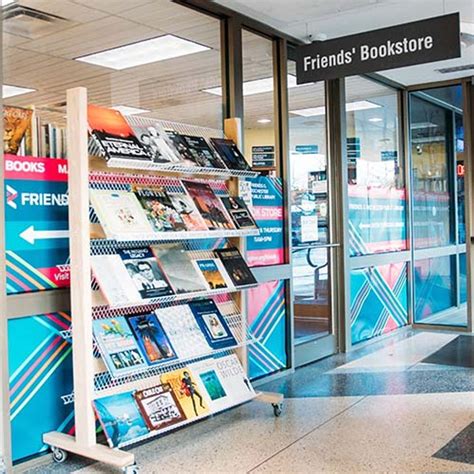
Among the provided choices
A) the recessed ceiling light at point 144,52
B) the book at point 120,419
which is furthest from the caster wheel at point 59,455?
the recessed ceiling light at point 144,52

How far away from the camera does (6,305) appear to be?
3074 mm

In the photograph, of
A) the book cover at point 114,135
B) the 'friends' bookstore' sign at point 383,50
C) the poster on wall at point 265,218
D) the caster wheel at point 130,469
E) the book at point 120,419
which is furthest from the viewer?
the poster on wall at point 265,218

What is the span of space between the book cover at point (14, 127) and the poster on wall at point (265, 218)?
1786 millimetres

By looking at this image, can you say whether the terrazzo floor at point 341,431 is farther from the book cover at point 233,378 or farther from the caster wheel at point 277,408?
the book cover at point 233,378

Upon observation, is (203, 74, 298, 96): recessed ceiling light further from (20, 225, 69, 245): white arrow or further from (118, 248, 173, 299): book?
(20, 225, 69, 245): white arrow

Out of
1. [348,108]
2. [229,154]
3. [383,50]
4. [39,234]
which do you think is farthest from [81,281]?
[348,108]

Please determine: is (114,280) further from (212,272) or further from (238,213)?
(238,213)

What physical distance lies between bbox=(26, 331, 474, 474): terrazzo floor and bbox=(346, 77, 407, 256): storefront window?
1.78 metres

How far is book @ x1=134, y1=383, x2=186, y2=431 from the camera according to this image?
10.8 feet

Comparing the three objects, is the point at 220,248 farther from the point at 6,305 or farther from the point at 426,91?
the point at 426,91

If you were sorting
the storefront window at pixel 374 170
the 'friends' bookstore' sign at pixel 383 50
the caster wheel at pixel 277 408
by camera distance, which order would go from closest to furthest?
the 'friends' bookstore' sign at pixel 383 50 < the caster wheel at pixel 277 408 < the storefront window at pixel 374 170

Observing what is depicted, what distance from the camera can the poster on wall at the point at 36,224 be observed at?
124 inches

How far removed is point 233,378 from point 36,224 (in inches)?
60.9

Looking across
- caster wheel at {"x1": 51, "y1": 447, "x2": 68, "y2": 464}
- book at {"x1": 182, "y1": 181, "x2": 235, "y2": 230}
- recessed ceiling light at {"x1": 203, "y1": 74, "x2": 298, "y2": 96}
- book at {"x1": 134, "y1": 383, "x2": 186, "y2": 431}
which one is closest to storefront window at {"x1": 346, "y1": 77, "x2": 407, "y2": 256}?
recessed ceiling light at {"x1": 203, "y1": 74, "x2": 298, "y2": 96}
